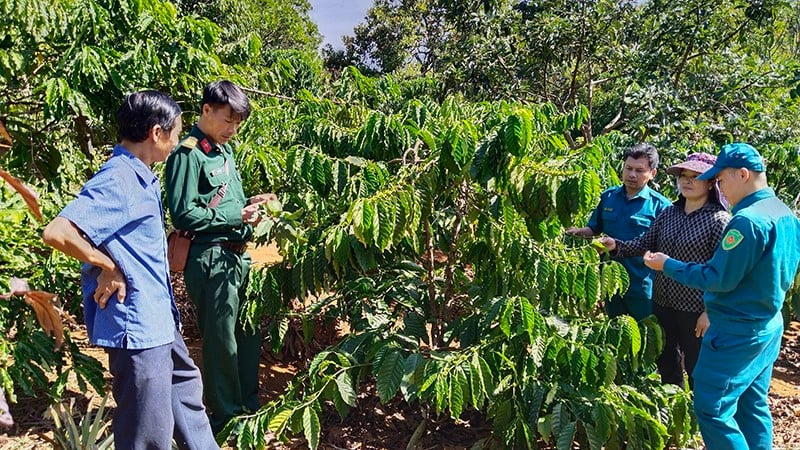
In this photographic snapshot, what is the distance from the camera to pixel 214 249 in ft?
9.30

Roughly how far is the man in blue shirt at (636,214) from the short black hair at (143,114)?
7.19 ft

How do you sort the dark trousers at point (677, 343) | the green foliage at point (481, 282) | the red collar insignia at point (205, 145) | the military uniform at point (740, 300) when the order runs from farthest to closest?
the dark trousers at point (677, 343) → the red collar insignia at point (205, 145) → the green foliage at point (481, 282) → the military uniform at point (740, 300)

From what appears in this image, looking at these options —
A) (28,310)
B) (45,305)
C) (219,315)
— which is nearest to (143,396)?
(219,315)

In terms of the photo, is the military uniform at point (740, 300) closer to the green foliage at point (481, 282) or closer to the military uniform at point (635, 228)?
the green foliage at point (481, 282)

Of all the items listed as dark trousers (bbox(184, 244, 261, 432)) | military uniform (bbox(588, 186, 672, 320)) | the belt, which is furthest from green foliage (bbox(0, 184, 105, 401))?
military uniform (bbox(588, 186, 672, 320))

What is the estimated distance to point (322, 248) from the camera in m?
2.81

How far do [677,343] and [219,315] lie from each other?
88.0 inches

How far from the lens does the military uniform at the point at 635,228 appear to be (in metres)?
3.59

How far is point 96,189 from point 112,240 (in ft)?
0.54

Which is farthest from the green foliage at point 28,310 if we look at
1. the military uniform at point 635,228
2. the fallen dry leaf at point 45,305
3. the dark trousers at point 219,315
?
the military uniform at point 635,228

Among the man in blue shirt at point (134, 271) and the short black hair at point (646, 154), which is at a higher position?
the short black hair at point (646, 154)

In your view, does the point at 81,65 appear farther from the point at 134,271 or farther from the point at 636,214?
the point at 636,214

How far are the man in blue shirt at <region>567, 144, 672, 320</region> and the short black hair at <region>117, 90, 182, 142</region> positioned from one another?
7.19 feet

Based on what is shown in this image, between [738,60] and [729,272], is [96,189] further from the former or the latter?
[738,60]
